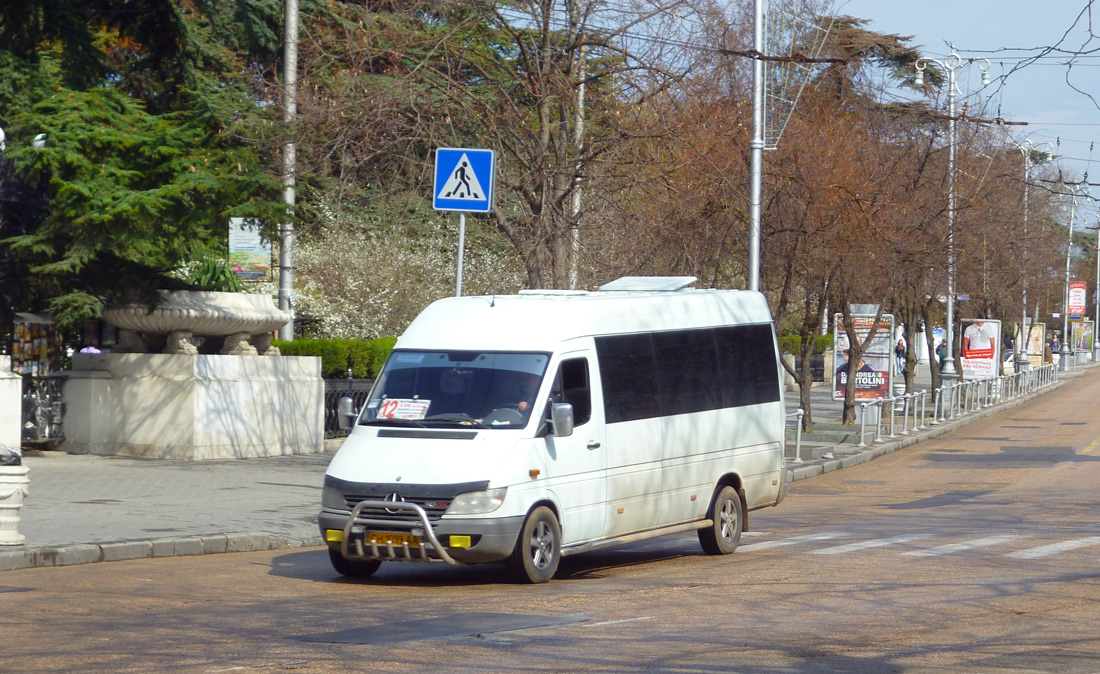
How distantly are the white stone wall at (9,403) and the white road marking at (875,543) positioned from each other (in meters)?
10.5

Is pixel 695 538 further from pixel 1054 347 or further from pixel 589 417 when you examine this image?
pixel 1054 347

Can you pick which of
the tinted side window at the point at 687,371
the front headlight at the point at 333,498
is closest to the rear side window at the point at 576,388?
the tinted side window at the point at 687,371

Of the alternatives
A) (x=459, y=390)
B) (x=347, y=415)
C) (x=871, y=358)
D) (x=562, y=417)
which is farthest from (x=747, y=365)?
(x=871, y=358)

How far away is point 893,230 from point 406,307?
39.4 ft

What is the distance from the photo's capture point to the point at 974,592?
32.7ft

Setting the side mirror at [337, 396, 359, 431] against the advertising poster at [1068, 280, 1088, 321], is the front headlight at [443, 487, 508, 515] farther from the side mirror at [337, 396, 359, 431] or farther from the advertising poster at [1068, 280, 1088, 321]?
the advertising poster at [1068, 280, 1088, 321]

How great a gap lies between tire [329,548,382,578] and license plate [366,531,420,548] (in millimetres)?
594

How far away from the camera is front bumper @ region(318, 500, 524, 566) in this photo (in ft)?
33.0

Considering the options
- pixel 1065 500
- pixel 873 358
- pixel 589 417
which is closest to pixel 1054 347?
pixel 873 358

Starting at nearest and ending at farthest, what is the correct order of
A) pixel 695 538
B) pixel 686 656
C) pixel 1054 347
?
pixel 686 656 → pixel 695 538 → pixel 1054 347

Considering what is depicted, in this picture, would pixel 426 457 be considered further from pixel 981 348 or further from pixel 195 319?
pixel 981 348

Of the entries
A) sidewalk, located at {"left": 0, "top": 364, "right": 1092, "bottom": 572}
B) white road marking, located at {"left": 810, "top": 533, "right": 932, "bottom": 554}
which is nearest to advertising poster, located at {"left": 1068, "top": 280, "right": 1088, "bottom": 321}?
sidewalk, located at {"left": 0, "top": 364, "right": 1092, "bottom": 572}

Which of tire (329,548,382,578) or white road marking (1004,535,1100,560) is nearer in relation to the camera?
tire (329,548,382,578)

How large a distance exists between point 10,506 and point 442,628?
5.02 metres
